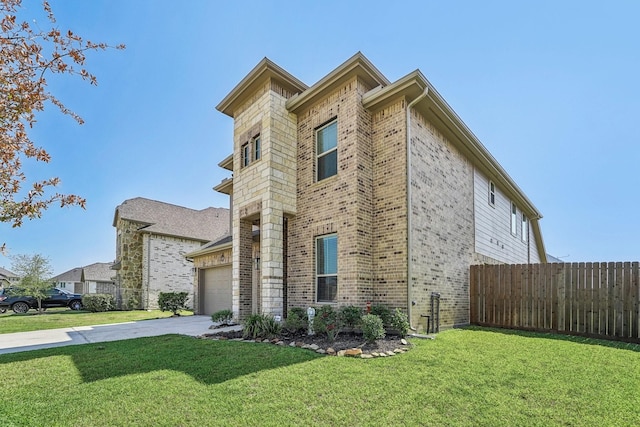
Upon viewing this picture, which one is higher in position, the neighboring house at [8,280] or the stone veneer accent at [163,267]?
the stone veneer accent at [163,267]

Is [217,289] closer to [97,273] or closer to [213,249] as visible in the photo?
[213,249]

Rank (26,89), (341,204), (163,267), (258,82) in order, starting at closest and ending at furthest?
(26,89)
(341,204)
(258,82)
(163,267)

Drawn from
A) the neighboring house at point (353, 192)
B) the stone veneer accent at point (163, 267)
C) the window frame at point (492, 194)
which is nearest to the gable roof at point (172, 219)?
the stone veneer accent at point (163, 267)

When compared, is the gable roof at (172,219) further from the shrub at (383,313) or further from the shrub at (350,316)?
the shrub at (383,313)

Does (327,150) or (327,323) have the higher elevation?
(327,150)

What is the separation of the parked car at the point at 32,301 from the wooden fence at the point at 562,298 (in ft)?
79.2

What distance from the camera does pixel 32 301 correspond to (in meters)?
20.3

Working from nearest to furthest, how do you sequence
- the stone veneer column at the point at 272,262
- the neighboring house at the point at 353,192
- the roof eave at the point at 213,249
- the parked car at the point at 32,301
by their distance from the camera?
the neighboring house at the point at 353,192
the stone veneer column at the point at 272,262
the roof eave at the point at 213,249
the parked car at the point at 32,301

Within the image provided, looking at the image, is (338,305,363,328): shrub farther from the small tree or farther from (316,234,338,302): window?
the small tree

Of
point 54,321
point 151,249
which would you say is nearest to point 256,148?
point 54,321

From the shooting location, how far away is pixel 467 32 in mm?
9406

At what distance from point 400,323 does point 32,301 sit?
23.3 meters

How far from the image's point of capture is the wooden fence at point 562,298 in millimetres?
7781

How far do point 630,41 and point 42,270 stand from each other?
2886 centimetres
